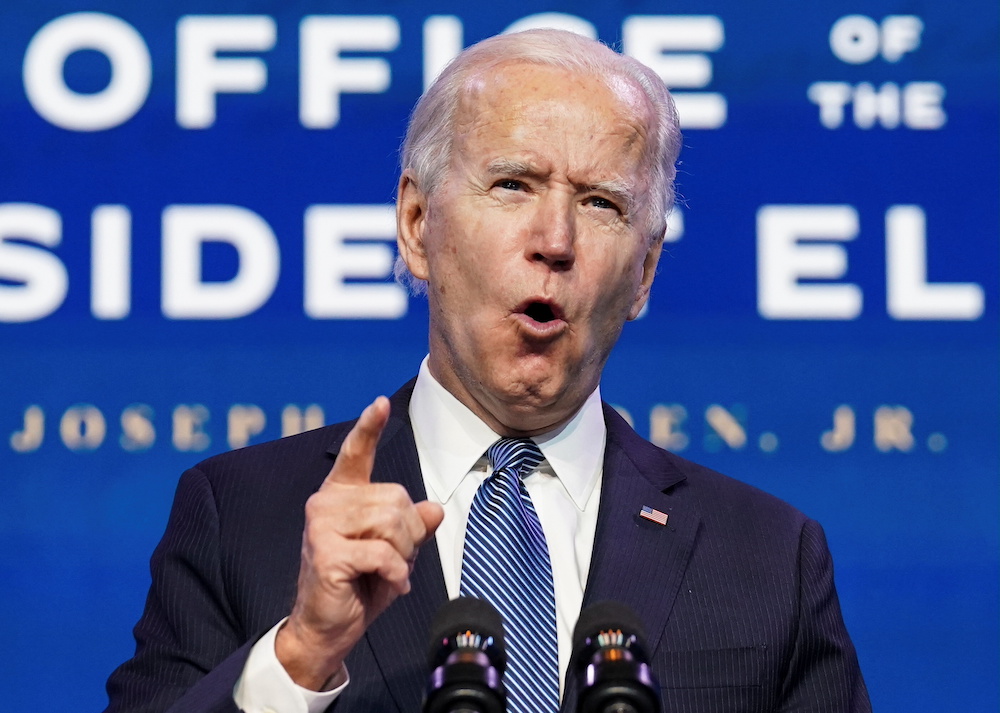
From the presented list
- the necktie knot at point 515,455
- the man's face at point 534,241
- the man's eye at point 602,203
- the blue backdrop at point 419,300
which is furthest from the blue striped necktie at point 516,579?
the blue backdrop at point 419,300

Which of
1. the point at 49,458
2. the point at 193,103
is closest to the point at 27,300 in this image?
the point at 49,458

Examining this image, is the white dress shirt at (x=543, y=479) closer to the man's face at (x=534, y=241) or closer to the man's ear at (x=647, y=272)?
the man's face at (x=534, y=241)

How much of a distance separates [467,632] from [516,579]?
657mm

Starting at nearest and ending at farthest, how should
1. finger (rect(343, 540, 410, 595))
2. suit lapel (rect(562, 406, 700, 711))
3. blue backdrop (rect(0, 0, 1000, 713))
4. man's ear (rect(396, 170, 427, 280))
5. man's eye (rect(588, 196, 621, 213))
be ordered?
1. finger (rect(343, 540, 410, 595))
2. suit lapel (rect(562, 406, 700, 711))
3. man's eye (rect(588, 196, 621, 213))
4. man's ear (rect(396, 170, 427, 280))
5. blue backdrop (rect(0, 0, 1000, 713))

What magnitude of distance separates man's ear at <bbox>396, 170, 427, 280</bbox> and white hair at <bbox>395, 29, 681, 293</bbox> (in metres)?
0.03

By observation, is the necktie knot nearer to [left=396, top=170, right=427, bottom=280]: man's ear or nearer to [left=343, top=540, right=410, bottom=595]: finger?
[left=396, top=170, right=427, bottom=280]: man's ear

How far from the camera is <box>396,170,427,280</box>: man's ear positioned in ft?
7.49

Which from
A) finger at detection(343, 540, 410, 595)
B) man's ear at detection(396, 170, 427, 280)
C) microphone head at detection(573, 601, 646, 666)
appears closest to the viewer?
microphone head at detection(573, 601, 646, 666)

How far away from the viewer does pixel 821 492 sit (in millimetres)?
3174

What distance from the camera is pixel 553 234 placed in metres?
2.07

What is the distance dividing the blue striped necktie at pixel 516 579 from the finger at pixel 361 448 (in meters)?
0.49

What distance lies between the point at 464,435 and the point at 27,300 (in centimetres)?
145

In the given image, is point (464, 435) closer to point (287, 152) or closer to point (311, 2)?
point (287, 152)

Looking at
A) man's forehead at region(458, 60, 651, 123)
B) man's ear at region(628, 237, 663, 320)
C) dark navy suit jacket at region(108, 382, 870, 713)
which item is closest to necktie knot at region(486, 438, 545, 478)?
dark navy suit jacket at region(108, 382, 870, 713)
